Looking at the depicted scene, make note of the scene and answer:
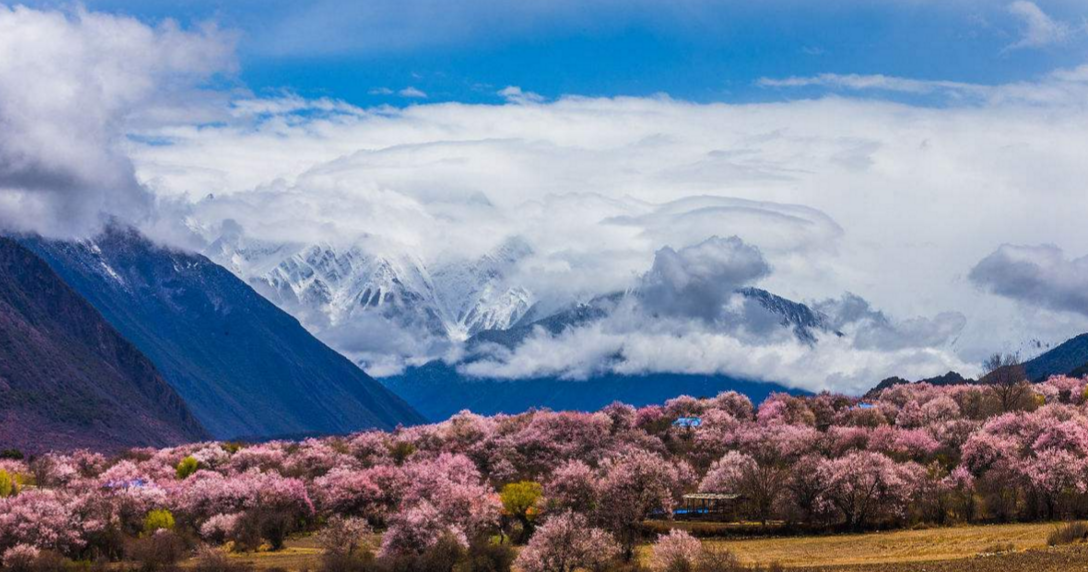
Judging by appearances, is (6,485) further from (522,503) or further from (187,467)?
(522,503)

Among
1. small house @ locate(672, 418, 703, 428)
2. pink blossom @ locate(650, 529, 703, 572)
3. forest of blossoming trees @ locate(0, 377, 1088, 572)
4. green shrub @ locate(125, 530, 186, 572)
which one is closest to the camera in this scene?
pink blossom @ locate(650, 529, 703, 572)

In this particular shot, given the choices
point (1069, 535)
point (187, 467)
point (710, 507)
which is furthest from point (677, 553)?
point (187, 467)

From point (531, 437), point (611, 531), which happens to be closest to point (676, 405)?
point (531, 437)

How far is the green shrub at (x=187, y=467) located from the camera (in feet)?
523

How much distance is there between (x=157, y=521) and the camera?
4542 inches

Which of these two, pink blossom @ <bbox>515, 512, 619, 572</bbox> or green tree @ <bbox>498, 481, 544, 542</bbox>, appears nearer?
pink blossom @ <bbox>515, 512, 619, 572</bbox>

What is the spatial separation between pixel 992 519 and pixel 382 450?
84.4 m

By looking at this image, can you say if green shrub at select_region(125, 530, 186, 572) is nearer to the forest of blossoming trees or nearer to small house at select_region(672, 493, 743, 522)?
the forest of blossoming trees

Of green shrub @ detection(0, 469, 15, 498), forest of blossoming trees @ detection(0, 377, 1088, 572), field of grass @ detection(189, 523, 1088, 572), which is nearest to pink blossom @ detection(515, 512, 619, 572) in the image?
forest of blossoming trees @ detection(0, 377, 1088, 572)

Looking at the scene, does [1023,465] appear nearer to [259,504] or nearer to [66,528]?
[259,504]

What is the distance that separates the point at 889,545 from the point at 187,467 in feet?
336

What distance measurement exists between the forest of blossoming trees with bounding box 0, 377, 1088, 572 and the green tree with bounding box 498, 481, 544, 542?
14cm

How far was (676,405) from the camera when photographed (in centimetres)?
18875

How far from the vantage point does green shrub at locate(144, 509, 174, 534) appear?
375 ft
